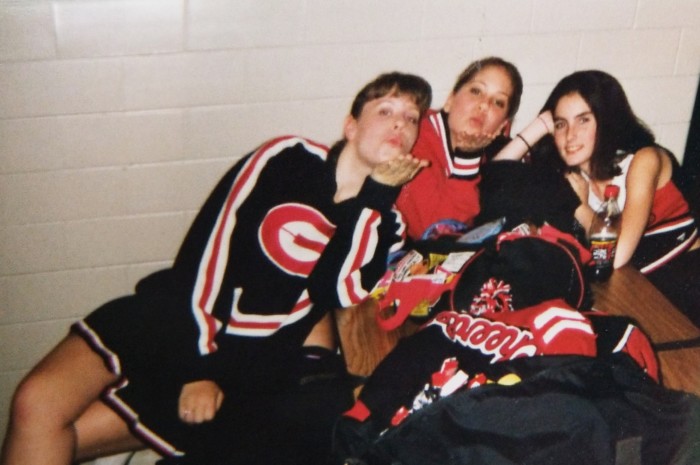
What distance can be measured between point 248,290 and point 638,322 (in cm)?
82

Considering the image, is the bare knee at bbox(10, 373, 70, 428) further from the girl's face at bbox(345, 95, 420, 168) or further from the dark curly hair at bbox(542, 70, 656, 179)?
the dark curly hair at bbox(542, 70, 656, 179)

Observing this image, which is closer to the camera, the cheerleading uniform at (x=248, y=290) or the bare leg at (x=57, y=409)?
the bare leg at (x=57, y=409)

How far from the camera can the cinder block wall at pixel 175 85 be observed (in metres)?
1.71

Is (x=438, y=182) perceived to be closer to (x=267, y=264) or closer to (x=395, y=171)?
(x=395, y=171)

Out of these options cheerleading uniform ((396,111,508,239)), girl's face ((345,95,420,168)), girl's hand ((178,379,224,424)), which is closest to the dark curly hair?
cheerleading uniform ((396,111,508,239))

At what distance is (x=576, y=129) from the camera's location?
193 cm

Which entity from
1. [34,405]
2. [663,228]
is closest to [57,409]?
[34,405]

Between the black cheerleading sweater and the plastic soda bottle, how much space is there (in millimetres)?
473

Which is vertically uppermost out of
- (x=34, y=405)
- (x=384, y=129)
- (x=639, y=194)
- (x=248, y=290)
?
(x=384, y=129)

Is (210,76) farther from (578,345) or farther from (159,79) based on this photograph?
(578,345)

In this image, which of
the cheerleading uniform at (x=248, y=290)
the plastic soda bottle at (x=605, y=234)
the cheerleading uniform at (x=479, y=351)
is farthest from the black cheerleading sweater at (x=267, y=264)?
the plastic soda bottle at (x=605, y=234)

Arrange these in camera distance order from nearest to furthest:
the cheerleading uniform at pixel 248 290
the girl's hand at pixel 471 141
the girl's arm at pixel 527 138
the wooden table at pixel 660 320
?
the wooden table at pixel 660 320, the cheerleading uniform at pixel 248 290, the girl's hand at pixel 471 141, the girl's arm at pixel 527 138

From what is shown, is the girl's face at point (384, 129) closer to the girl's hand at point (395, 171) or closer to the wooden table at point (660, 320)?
the girl's hand at point (395, 171)

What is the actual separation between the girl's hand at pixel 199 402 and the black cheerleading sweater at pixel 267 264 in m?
0.03
